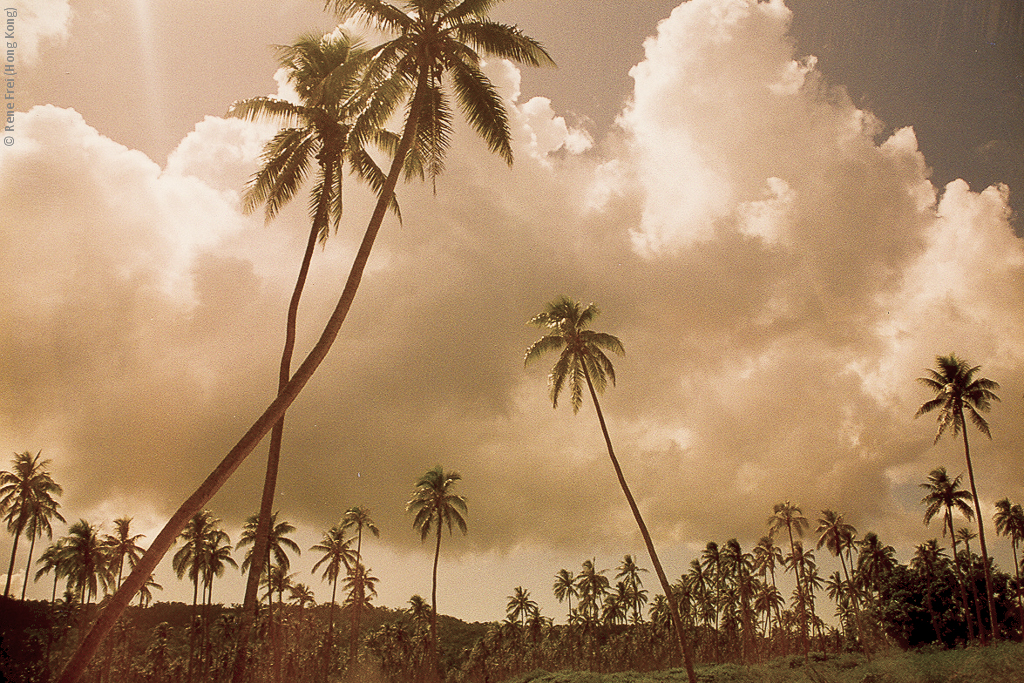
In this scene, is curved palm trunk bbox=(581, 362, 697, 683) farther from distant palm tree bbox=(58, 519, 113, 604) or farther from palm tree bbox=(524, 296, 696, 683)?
distant palm tree bbox=(58, 519, 113, 604)

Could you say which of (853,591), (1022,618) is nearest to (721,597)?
(853,591)

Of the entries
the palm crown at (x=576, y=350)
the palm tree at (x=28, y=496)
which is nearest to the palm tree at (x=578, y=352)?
the palm crown at (x=576, y=350)

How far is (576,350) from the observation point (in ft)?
109

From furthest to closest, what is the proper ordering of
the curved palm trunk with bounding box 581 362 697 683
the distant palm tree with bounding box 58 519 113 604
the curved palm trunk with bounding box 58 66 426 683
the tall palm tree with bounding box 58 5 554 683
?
the distant palm tree with bounding box 58 519 113 604
the curved palm trunk with bounding box 581 362 697 683
the tall palm tree with bounding box 58 5 554 683
the curved palm trunk with bounding box 58 66 426 683

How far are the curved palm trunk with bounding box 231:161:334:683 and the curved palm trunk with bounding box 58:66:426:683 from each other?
4.92m

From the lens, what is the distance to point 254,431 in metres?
10.4

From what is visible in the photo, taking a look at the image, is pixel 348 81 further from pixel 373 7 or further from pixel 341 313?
pixel 341 313

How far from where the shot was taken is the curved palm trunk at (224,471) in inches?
342

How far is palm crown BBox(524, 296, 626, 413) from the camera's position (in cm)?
3316

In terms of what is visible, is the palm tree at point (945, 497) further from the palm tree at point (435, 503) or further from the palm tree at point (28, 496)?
the palm tree at point (28, 496)

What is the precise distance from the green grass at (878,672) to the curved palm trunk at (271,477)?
114 feet

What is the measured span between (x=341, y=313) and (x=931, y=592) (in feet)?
247

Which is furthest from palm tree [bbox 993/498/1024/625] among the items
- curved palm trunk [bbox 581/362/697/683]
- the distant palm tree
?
the distant palm tree

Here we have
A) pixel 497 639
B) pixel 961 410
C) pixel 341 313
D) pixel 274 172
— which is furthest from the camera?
pixel 497 639
